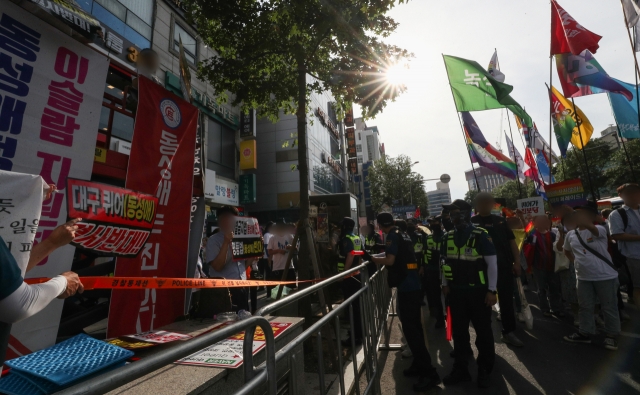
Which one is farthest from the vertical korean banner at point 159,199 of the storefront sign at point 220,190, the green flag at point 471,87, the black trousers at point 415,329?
the storefront sign at point 220,190

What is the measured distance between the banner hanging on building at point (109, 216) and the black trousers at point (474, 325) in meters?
3.71

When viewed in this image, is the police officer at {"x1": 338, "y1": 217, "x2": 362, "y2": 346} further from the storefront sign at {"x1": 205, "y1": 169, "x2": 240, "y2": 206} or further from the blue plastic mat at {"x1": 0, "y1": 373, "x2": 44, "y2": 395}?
the storefront sign at {"x1": 205, "y1": 169, "x2": 240, "y2": 206}

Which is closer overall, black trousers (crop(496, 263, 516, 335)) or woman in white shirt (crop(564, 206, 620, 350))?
woman in white shirt (crop(564, 206, 620, 350))

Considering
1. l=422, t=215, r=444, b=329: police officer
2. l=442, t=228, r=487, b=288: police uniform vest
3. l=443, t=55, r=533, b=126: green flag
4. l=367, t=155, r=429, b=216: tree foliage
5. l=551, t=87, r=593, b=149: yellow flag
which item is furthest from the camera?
l=367, t=155, r=429, b=216: tree foliage

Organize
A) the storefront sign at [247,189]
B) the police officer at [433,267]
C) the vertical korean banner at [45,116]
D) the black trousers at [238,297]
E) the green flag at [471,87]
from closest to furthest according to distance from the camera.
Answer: the vertical korean banner at [45,116]
the black trousers at [238,297]
the police officer at [433,267]
the green flag at [471,87]
the storefront sign at [247,189]

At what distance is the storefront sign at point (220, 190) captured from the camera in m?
15.1

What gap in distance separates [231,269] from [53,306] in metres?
1.71

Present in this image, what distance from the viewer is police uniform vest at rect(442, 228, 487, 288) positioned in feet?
12.5

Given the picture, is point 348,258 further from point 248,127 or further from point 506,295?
point 248,127

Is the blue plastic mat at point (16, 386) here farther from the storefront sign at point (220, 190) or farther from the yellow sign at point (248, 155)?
the yellow sign at point (248, 155)

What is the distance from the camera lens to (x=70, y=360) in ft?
5.91

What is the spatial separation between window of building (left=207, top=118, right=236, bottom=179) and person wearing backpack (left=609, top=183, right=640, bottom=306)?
51.7 ft

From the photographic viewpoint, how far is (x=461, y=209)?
163 inches

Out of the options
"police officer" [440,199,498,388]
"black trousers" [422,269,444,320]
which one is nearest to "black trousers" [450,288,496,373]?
"police officer" [440,199,498,388]
